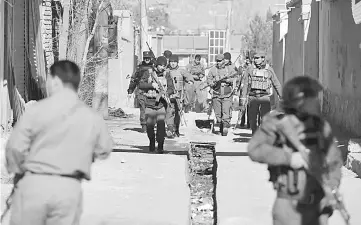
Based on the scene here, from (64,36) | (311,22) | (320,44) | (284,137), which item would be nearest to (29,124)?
(284,137)

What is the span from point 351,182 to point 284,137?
6.13 meters

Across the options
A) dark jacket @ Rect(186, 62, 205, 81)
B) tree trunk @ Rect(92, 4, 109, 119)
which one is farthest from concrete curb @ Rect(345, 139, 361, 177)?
dark jacket @ Rect(186, 62, 205, 81)

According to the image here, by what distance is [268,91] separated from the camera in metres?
16.2

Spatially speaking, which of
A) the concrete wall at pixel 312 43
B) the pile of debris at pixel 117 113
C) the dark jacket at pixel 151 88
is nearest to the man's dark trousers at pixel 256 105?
the dark jacket at pixel 151 88

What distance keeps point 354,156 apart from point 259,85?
4.19 metres

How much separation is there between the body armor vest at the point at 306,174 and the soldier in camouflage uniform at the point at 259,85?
10386mm

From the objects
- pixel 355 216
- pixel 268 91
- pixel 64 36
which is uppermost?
pixel 64 36

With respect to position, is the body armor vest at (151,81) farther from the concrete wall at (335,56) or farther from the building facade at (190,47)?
the building facade at (190,47)

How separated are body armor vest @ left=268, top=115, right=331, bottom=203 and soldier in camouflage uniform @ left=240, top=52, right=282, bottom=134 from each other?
1039 centimetres

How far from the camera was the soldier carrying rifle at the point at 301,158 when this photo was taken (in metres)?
5.38

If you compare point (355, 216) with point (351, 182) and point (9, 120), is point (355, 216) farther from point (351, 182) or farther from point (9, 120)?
point (9, 120)

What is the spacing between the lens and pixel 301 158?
5332 millimetres

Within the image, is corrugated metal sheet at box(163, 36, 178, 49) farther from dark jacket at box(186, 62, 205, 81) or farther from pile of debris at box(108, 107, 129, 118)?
pile of debris at box(108, 107, 129, 118)

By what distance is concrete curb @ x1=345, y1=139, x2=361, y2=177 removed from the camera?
1194 cm
